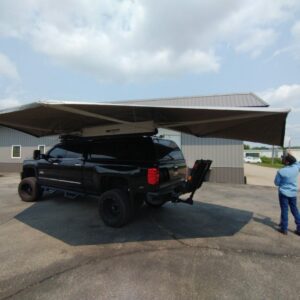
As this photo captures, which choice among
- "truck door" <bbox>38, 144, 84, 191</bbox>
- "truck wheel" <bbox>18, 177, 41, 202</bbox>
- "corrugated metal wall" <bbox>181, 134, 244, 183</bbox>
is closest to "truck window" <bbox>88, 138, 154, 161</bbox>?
"truck door" <bbox>38, 144, 84, 191</bbox>

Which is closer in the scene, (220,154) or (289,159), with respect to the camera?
(289,159)

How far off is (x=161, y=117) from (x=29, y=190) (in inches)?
205

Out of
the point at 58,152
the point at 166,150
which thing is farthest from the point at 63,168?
the point at 166,150

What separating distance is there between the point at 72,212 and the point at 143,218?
1959mm

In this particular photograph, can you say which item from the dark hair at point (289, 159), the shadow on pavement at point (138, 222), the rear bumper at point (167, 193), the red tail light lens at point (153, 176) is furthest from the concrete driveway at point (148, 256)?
the dark hair at point (289, 159)

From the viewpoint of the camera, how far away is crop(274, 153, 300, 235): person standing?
5.05m

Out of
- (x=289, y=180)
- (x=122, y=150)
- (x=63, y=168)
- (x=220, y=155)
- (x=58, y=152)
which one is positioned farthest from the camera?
(x=220, y=155)

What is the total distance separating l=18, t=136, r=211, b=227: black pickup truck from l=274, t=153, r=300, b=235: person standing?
5.06 ft

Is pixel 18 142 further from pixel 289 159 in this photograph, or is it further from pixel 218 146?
pixel 289 159

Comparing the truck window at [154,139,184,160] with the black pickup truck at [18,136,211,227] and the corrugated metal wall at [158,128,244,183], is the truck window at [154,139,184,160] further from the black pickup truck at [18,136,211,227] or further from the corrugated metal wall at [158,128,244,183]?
the corrugated metal wall at [158,128,244,183]

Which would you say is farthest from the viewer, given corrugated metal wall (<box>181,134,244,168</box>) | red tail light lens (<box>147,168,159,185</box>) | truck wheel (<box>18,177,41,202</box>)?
corrugated metal wall (<box>181,134,244,168</box>)

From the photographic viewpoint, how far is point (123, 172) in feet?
17.8

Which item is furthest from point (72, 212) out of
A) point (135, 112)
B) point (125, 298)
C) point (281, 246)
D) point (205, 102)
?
point (205, 102)

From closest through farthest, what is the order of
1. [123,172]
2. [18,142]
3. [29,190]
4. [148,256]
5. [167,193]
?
1. [148,256]
2. [167,193]
3. [123,172]
4. [29,190]
5. [18,142]
